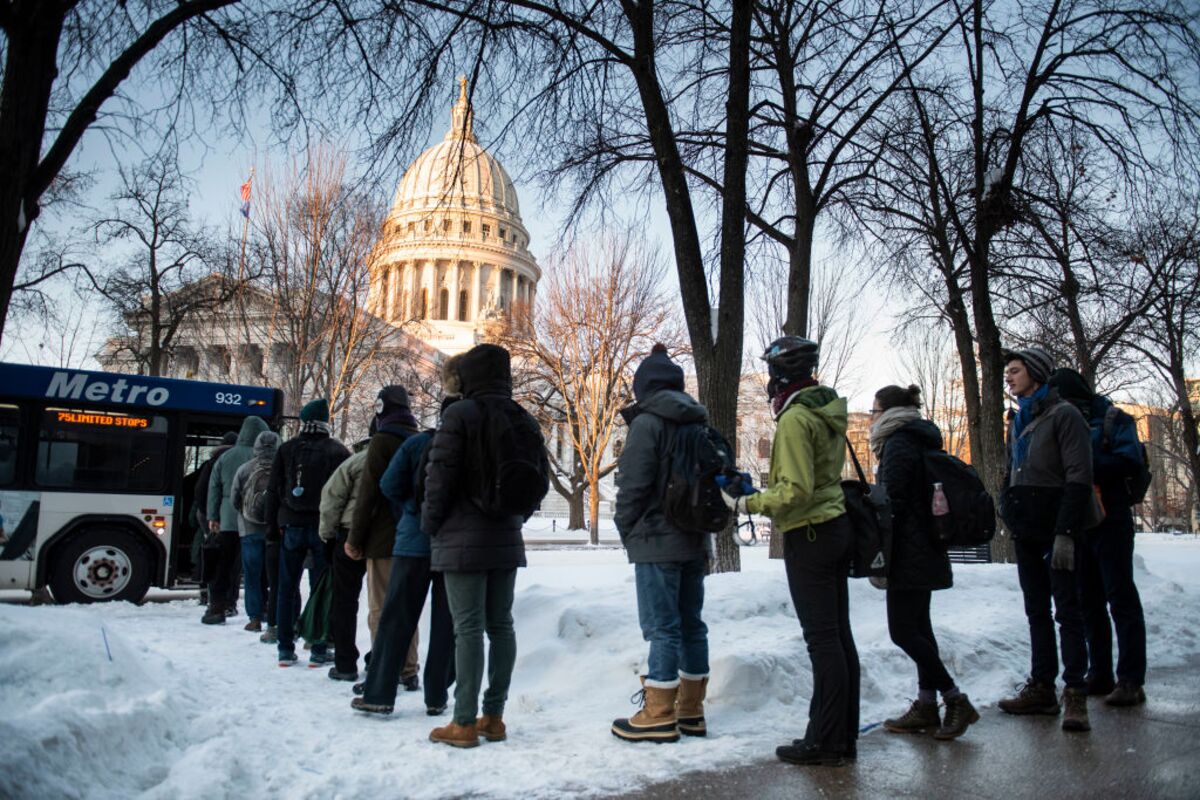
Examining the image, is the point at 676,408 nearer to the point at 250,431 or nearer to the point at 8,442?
the point at 250,431

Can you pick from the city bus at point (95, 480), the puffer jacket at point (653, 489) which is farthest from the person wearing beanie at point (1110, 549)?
the city bus at point (95, 480)

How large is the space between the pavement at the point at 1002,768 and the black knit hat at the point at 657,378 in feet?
5.69

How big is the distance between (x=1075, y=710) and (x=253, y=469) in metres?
6.55

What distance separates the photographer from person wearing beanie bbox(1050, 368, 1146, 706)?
5270 millimetres

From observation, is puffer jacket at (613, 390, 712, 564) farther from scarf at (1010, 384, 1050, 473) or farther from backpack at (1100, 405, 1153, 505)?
backpack at (1100, 405, 1153, 505)

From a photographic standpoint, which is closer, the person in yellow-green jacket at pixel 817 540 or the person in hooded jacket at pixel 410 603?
the person in yellow-green jacket at pixel 817 540

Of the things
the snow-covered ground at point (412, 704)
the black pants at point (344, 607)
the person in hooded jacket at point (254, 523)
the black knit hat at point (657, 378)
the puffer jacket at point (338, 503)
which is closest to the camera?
the snow-covered ground at point (412, 704)

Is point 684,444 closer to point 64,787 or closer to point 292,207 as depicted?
point 64,787

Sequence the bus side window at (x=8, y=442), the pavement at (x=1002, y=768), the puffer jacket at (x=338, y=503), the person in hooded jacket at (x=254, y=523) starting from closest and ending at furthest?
the pavement at (x=1002, y=768), the puffer jacket at (x=338, y=503), the person in hooded jacket at (x=254, y=523), the bus side window at (x=8, y=442)

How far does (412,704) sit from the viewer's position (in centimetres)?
512

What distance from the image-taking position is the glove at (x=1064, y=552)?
4.61 m

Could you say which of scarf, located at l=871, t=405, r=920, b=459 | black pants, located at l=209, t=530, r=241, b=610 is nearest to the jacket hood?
scarf, located at l=871, t=405, r=920, b=459

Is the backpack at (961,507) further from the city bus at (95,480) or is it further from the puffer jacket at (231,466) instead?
the city bus at (95,480)

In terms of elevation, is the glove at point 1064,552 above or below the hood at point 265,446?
below
